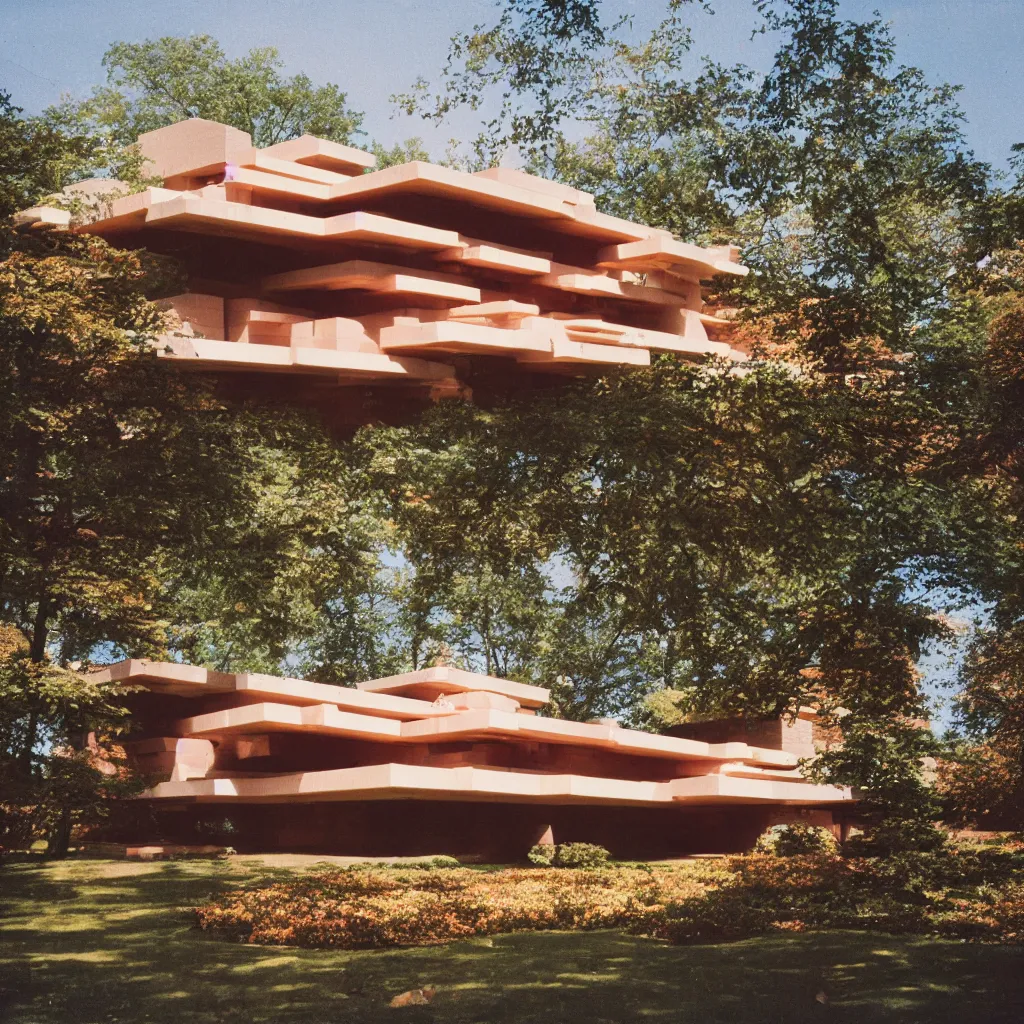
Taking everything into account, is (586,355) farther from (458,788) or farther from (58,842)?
(58,842)

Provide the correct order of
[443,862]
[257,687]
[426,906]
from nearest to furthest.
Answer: [426,906] < [443,862] < [257,687]

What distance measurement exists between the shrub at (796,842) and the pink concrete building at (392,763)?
0.84 metres

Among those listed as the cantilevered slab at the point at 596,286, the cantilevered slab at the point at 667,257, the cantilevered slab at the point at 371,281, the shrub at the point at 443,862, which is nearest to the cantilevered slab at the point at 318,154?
the cantilevered slab at the point at 371,281

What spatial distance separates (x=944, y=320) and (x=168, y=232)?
29.3 feet

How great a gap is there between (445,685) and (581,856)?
14.0 feet

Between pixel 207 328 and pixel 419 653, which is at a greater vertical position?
pixel 207 328

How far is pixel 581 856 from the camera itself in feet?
71.8

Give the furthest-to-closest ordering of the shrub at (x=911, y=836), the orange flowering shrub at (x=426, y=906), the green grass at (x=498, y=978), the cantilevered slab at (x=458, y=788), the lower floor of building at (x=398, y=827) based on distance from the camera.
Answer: the lower floor of building at (x=398, y=827) → the cantilevered slab at (x=458, y=788) → the shrub at (x=911, y=836) → the orange flowering shrub at (x=426, y=906) → the green grass at (x=498, y=978)

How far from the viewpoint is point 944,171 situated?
1237cm

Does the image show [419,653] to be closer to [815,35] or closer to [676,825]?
[676,825]

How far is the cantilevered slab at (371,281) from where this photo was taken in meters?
13.9

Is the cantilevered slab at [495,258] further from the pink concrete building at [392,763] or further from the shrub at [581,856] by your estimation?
the shrub at [581,856]

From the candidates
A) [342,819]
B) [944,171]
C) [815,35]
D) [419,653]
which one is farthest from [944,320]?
[419,653]

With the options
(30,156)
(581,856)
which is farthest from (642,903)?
(30,156)
